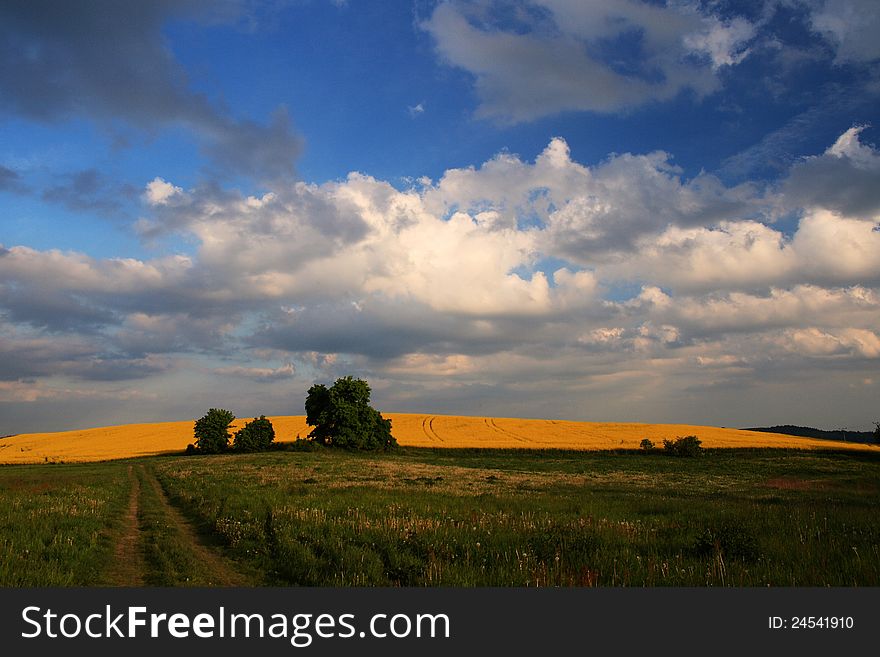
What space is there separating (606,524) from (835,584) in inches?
232

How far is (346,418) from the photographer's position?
261ft

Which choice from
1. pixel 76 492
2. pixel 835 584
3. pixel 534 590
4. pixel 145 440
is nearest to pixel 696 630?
pixel 534 590

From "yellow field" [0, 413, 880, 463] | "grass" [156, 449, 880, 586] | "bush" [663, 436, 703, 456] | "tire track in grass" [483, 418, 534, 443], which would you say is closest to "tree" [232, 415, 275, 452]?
"yellow field" [0, 413, 880, 463]

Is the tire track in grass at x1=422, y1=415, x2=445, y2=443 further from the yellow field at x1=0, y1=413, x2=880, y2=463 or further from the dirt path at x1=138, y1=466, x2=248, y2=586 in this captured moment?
the dirt path at x1=138, y1=466, x2=248, y2=586

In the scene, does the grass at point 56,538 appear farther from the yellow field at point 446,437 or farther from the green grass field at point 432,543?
the yellow field at point 446,437

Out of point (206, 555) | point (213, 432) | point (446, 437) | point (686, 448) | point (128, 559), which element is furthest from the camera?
point (446, 437)

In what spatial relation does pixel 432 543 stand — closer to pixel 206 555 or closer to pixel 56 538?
pixel 206 555

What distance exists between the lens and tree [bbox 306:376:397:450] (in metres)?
79.0

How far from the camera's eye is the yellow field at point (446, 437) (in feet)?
282

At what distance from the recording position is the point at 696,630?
7.11 meters

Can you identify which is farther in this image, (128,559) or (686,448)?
(686,448)

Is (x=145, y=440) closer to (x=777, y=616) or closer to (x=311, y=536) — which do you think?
(x=311, y=536)

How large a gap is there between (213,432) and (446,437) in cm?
3934

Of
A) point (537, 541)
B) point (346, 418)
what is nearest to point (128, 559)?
point (537, 541)
